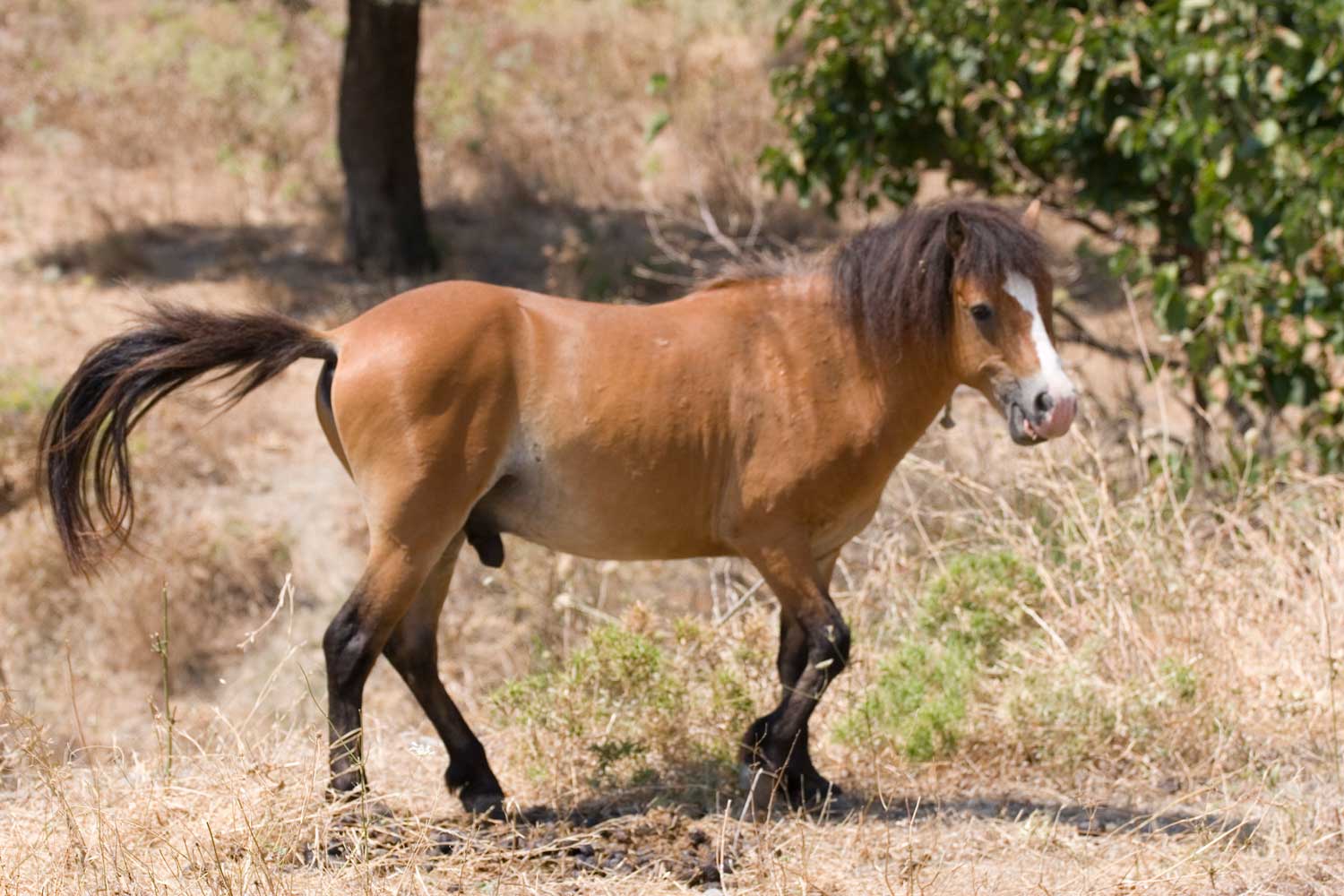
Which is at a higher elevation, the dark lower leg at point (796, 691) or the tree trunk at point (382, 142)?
the tree trunk at point (382, 142)

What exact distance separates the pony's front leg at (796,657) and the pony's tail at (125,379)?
63.4 inches

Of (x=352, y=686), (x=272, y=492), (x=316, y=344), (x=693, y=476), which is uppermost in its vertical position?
(x=316, y=344)

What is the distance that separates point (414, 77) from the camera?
1277 centimetres

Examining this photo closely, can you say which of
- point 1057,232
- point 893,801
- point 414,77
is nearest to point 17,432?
point 414,77

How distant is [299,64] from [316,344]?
13.5 metres

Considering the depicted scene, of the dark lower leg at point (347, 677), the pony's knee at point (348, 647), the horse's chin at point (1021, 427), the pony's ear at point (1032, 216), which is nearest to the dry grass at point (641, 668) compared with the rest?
the dark lower leg at point (347, 677)

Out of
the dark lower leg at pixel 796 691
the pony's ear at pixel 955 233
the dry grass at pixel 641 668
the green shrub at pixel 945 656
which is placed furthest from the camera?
the green shrub at pixel 945 656

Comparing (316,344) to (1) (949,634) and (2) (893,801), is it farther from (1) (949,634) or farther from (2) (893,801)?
(1) (949,634)

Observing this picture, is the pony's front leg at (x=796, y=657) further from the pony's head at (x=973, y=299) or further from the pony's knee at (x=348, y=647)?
the pony's knee at (x=348, y=647)

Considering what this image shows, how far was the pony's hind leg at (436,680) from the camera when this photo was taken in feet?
15.9

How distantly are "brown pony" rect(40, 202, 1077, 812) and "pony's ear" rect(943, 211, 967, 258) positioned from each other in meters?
0.01

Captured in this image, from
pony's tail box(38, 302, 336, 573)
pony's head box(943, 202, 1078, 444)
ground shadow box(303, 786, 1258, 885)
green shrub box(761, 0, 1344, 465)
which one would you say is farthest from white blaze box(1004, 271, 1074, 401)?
green shrub box(761, 0, 1344, 465)

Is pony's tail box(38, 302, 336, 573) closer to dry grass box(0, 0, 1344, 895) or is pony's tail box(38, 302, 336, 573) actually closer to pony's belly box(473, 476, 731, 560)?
dry grass box(0, 0, 1344, 895)

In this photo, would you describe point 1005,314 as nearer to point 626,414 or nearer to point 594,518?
point 626,414
